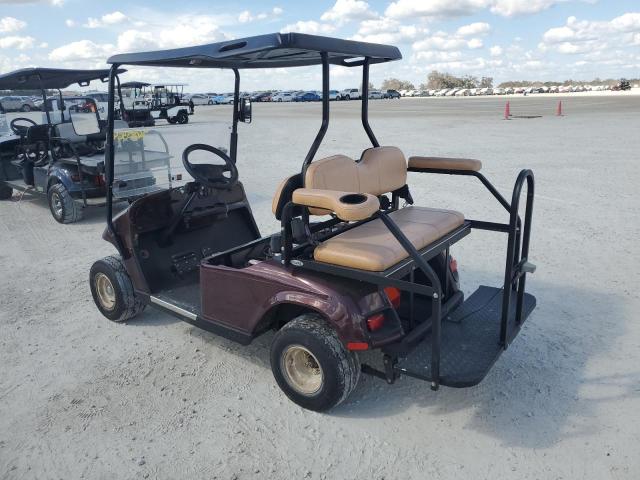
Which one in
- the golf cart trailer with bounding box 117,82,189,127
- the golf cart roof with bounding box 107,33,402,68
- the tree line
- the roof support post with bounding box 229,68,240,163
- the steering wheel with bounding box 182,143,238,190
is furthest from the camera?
the tree line

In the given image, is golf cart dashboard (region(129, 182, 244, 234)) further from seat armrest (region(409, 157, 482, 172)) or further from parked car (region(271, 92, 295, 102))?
parked car (region(271, 92, 295, 102))

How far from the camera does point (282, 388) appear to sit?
289 cm

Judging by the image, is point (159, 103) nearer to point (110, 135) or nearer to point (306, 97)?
point (110, 135)

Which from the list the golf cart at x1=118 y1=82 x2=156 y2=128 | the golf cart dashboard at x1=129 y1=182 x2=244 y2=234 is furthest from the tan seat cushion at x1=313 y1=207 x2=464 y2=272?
the golf cart at x1=118 y1=82 x2=156 y2=128

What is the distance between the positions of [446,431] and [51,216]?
6.44 m

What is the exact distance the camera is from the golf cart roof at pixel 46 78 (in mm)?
6637

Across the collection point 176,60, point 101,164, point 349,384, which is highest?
point 176,60

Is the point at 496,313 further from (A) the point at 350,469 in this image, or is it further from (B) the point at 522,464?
(A) the point at 350,469

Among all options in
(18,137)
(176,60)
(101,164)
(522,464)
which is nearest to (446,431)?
(522,464)

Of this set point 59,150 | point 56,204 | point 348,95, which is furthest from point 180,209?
point 348,95

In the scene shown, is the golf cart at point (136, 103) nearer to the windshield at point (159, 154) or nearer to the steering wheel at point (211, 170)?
the windshield at point (159, 154)

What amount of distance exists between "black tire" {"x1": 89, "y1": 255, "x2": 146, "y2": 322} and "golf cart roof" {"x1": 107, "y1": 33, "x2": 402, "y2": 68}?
141 centimetres

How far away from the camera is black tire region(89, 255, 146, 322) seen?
12.3 feet

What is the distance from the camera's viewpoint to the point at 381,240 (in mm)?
2785
